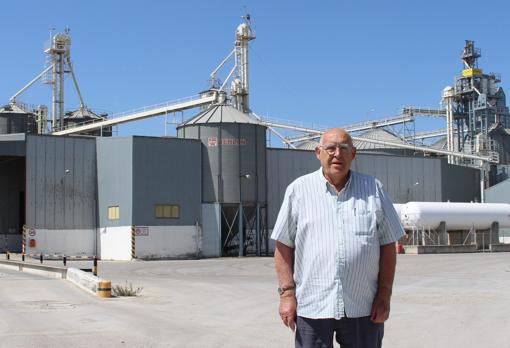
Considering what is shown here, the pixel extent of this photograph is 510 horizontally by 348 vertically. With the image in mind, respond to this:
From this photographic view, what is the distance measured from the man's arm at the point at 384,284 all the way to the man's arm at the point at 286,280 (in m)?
0.59

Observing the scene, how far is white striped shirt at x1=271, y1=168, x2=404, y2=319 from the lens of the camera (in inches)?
204

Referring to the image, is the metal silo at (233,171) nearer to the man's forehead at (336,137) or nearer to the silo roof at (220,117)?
the silo roof at (220,117)

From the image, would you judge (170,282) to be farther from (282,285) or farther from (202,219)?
(202,219)

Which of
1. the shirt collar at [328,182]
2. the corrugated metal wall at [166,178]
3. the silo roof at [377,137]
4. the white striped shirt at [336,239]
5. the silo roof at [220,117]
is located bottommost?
the white striped shirt at [336,239]

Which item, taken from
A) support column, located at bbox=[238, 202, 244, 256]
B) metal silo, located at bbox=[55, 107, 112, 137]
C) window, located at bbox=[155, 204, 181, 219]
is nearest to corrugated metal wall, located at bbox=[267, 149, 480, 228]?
support column, located at bbox=[238, 202, 244, 256]

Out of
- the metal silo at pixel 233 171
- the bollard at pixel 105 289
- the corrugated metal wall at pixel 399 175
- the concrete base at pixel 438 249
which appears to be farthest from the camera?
the corrugated metal wall at pixel 399 175

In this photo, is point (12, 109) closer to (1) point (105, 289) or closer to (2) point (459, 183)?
(2) point (459, 183)

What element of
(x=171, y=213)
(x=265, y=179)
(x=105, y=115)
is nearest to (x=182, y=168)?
(x=171, y=213)

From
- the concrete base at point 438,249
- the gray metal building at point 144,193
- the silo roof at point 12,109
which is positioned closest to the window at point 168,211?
the gray metal building at point 144,193

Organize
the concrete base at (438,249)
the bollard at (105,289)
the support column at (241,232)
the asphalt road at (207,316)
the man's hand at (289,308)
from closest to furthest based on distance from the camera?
the man's hand at (289,308) → the asphalt road at (207,316) → the bollard at (105,289) → the support column at (241,232) → the concrete base at (438,249)

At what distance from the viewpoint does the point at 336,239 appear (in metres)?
5.22

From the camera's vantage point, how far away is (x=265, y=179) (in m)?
50.0

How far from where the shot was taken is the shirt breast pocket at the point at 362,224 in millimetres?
5242

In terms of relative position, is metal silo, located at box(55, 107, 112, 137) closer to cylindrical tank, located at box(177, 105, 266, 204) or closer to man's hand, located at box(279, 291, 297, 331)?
cylindrical tank, located at box(177, 105, 266, 204)
